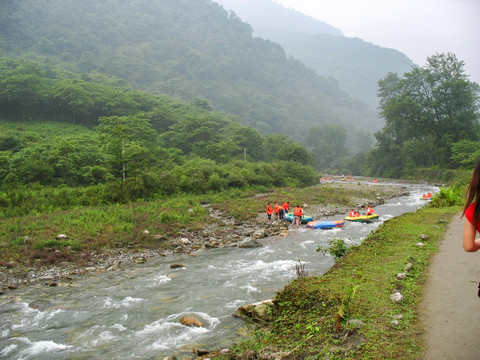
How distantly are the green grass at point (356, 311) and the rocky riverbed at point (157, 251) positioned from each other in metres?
8.49

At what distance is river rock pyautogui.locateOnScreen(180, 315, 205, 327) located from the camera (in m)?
7.89

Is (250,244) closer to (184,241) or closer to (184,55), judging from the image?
(184,241)

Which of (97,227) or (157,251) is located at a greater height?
(97,227)

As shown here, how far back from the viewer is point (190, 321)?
796 cm

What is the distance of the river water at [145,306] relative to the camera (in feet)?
23.6

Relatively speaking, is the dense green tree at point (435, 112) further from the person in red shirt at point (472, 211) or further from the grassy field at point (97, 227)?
the person in red shirt at point (472, 211)

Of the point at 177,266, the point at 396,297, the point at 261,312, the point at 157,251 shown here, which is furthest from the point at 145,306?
the point at 396,297

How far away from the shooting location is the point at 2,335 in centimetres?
787

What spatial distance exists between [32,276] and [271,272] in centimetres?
888

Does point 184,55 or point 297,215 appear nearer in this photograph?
point 297,215

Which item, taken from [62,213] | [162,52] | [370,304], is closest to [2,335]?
[370,304]

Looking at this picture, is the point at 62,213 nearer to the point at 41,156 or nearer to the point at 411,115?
the point at 41,156

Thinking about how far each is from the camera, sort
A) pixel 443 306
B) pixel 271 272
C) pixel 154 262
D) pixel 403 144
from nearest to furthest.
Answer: pixel 443 306, pixel 271 272, pixel 154 262, pixel 403 144

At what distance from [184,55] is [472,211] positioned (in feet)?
494
